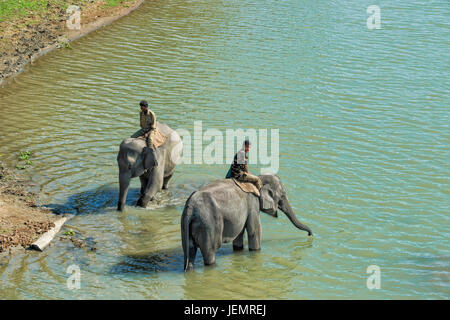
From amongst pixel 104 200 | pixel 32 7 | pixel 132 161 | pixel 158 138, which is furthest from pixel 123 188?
pixel 32 7

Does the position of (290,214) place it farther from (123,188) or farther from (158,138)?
(123,188)

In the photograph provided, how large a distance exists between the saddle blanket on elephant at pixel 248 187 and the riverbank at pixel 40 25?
41.3 feet

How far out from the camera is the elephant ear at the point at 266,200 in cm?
1228

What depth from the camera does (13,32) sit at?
2509cm

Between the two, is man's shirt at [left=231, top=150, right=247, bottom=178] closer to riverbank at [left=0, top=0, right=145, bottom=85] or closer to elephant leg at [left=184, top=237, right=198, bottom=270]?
elephant leg at [left=184, top=237, right=198, bottom=270]

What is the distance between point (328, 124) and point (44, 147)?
778cm

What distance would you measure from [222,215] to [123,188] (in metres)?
3.21

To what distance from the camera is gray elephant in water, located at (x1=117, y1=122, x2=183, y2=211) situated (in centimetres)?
1372

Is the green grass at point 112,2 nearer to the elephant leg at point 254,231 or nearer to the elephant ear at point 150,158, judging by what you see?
the elephant ear at point 150,158

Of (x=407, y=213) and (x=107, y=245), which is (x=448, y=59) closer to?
→ (x=407, y=213)

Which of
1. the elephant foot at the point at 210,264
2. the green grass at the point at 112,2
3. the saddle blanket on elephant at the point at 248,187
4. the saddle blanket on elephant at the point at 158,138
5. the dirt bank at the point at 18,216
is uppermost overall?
the green grass at the point at 112,2

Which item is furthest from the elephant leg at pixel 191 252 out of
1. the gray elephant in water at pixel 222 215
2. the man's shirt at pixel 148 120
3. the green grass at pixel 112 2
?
the green grass at pixel 112 2

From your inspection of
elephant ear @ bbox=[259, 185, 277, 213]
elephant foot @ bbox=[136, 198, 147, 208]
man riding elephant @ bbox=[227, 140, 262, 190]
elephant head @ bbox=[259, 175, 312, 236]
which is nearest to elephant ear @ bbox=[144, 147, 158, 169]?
elephant foot @ bbox=[136, 198, 147, 208]

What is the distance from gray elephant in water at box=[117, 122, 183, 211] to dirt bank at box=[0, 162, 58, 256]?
5.40 feet
